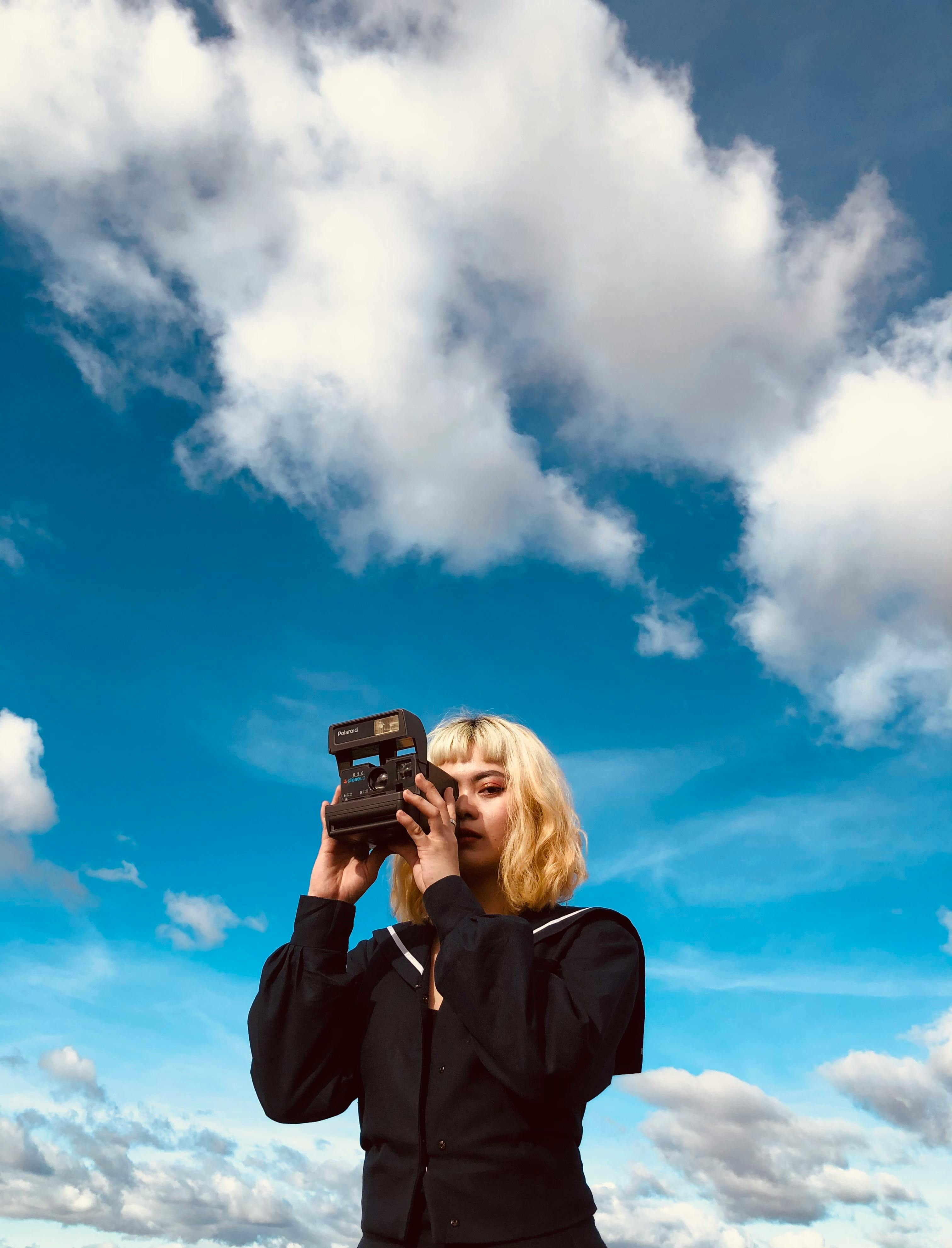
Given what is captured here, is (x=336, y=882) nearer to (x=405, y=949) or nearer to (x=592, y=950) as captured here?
(x=405, y=949)

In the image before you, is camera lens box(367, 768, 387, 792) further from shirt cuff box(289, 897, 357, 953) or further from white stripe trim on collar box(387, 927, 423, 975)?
white stripe trim on collar box(387, 927, 423, 975)

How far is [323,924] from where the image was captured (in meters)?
4.59

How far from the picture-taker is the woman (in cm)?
375

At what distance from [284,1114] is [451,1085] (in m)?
0.99

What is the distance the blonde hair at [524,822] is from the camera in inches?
189

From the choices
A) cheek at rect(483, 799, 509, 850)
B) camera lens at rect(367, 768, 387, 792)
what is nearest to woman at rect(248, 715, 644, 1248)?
cheek at rect(483, 799, 509, 850)

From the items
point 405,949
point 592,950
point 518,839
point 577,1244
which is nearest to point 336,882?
point 405,949

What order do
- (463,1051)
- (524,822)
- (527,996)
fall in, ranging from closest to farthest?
(527,996) < (463,1051) < (524,822)

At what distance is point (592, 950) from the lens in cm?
422

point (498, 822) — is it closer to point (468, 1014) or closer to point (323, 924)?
point (323, 924)

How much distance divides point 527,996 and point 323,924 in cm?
123

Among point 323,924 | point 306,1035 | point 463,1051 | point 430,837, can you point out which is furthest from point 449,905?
point 306,1035

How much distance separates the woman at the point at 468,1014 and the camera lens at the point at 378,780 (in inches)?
9.7

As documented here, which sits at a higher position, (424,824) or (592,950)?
(424,824)
